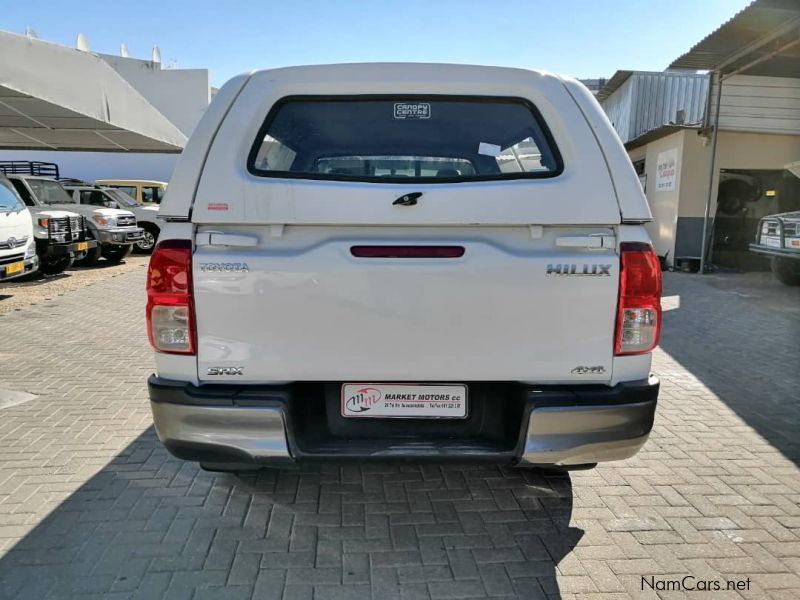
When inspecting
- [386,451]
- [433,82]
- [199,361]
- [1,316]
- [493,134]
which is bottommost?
[1,316]

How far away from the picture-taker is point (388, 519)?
2.87m

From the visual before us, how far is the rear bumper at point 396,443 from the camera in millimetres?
2289

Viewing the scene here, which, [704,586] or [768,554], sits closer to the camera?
[704,586]

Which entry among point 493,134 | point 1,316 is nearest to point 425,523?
point 493,134

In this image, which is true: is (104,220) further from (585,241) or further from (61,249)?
(585,241)

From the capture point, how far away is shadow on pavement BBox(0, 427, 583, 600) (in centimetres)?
237

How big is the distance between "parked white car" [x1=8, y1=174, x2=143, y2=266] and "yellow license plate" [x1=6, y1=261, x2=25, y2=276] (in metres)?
2.99

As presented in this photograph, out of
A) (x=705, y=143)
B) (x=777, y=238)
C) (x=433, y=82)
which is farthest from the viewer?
(x=705, y=143)

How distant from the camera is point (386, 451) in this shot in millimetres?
2365

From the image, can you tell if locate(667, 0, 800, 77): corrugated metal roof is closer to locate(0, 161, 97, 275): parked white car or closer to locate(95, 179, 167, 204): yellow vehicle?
locate(0, 161, 97, 275): parked white car

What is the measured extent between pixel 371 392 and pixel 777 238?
9.87 m

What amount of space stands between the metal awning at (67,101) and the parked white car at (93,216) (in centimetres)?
170

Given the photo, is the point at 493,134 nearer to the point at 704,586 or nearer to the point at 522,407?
the point at 522,407

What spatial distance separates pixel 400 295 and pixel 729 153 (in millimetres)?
12905
